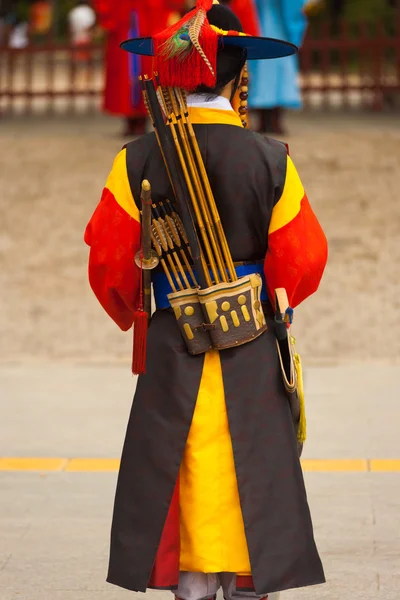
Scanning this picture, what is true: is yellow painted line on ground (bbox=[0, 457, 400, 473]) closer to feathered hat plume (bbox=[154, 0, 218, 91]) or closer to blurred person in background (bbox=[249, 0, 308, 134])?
feathered hat plume (bbox=[154, 0, 218, 91])

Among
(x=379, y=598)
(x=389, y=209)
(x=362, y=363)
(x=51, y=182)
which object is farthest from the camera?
(x=51, y=182)

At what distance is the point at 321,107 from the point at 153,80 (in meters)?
12.7

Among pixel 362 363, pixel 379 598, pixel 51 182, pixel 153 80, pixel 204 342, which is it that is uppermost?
pixel 153 80

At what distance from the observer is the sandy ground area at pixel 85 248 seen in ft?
26.6

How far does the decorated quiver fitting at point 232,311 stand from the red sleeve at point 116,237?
9.2 inches

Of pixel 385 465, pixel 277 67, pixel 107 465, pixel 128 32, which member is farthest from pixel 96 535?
pixel 128 32

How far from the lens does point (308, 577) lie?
3559 mm

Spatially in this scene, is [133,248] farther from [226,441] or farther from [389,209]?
[389,209]

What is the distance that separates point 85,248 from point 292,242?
6288mm

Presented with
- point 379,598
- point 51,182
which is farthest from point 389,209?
point 379,598

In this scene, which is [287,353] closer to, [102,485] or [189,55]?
[189,55]

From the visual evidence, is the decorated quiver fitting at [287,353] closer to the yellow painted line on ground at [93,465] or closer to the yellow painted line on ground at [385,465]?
the yellow painted line on ground at [385,465]

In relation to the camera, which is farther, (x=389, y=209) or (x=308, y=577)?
(x=389, y=209)

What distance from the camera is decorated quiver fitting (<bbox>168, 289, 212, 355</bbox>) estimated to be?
352 centimetres
